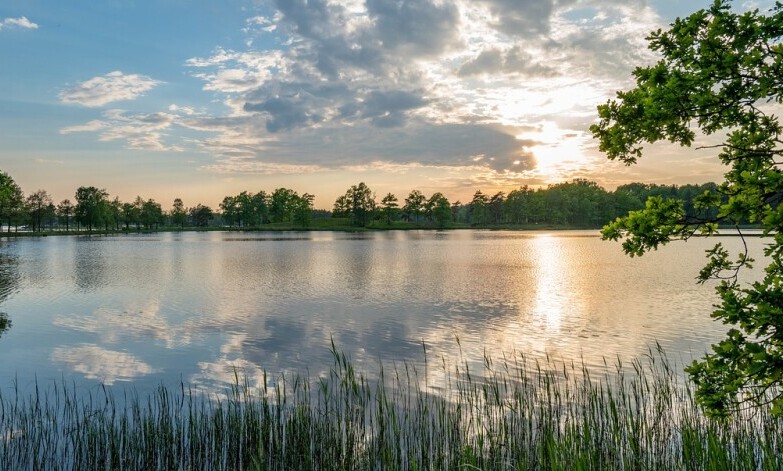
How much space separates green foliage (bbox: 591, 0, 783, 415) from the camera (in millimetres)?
5293

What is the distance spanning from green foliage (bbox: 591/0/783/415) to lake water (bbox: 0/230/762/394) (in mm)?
9088

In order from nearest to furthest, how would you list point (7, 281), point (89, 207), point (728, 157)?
point (728, 157) → point (7, 281) → point (89, 207)

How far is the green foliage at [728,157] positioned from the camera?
208 inches

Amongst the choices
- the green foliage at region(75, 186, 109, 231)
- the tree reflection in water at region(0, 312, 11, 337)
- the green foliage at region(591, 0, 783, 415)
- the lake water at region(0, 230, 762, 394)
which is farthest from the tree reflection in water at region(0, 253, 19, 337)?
the green foliage at region(75, 186, 109, 231)

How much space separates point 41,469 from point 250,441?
14.2 feet

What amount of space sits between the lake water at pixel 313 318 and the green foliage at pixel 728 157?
909 cm

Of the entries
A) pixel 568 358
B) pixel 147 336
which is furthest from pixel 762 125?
pixel 147 336

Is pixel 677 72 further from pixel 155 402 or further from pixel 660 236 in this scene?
pixel 155 402

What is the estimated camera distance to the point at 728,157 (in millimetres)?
6469

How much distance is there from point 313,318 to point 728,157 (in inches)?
934

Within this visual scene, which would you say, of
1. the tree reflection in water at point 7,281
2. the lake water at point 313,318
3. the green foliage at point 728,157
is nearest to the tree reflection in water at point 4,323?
the tree reflection in water at point 7,281

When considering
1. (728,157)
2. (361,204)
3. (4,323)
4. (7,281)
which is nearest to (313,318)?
(4,323)

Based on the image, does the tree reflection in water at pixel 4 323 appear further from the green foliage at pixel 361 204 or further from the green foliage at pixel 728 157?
the green foliage at pixel 361 204

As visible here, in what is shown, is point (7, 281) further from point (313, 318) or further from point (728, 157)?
point (728, 157)
